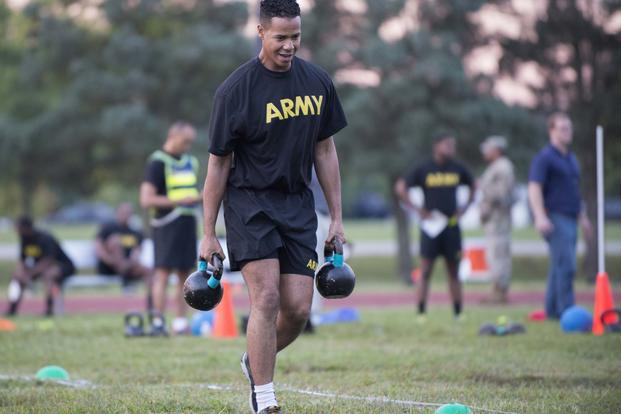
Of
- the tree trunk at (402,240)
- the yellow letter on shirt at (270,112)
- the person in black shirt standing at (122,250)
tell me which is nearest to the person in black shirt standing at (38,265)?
the person in black shirt standing at (122,250)

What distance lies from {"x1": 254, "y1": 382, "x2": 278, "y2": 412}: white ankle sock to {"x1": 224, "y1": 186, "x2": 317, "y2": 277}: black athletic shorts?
2.19 ft

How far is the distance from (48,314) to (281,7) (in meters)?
11.0

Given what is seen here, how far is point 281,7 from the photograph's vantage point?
5531 millimetres

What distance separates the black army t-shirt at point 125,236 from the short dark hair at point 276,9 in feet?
48.7

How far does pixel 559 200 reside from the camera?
38.3ft

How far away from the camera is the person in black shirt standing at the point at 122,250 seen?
19.8 metres

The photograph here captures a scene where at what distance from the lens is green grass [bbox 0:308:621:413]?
20.2 ft

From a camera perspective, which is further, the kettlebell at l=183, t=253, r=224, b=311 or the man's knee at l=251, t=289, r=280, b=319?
the kettlebell at l=183, t=253, r=224, b=311

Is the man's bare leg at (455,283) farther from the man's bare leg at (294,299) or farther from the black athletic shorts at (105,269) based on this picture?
the black athletic shorts at (105,269)

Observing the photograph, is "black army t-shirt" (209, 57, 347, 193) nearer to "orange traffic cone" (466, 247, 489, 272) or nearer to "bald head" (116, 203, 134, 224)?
"bald head" (116, 203, 134, 224)

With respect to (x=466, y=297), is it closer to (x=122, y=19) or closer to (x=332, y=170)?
(x=332, y=170)

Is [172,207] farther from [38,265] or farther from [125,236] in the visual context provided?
[125,236]

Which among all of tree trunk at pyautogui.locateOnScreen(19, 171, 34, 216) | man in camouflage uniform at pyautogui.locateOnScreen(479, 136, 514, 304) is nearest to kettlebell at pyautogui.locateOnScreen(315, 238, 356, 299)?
man in camouflage uniform at pyautogui.locateOnScreen(479, 136, 514, 304)

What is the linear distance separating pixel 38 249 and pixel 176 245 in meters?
6.05
